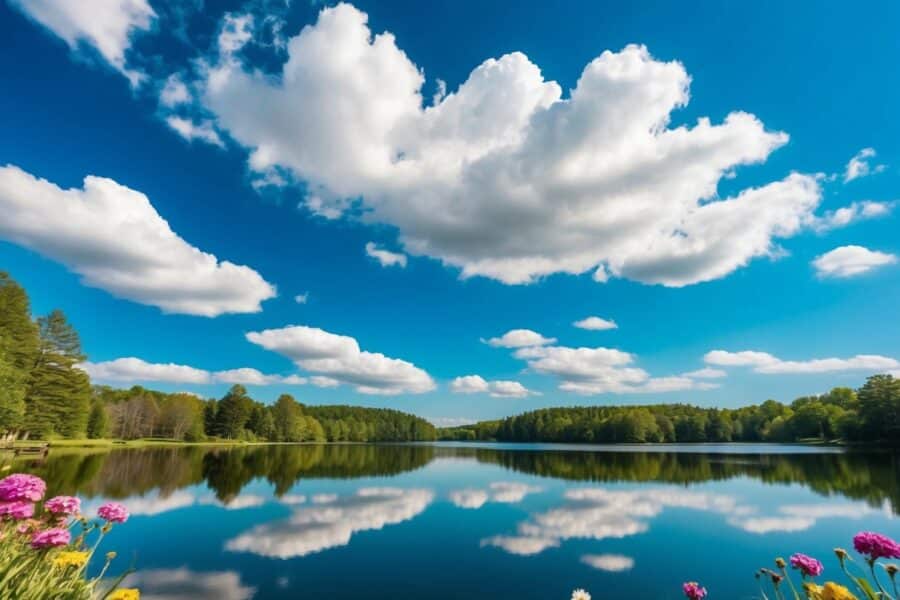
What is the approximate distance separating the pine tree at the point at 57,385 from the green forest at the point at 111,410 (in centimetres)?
8

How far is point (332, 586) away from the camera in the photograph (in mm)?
11227

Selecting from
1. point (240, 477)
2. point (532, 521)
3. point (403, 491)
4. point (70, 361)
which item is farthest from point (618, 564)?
point (70, 361)

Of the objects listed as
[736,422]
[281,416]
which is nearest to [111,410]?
[281,416]

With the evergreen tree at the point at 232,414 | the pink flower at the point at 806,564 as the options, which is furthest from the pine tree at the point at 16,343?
the evergreen tree at the point at 232,414

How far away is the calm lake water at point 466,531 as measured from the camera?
38.0 ft

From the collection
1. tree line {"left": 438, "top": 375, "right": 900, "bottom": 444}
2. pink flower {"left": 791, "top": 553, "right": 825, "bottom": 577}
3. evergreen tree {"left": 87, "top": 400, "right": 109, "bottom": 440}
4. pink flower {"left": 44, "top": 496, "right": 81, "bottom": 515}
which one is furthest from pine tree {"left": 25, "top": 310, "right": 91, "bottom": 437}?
tree line {"left": 438, "top": 375, "right": 900, "bottom": 444}

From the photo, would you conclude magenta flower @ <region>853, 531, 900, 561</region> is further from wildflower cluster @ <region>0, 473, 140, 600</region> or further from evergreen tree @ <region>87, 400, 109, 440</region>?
evergreen tree @ <region>87, 400, 109, 440</region>

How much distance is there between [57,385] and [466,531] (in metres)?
48.3

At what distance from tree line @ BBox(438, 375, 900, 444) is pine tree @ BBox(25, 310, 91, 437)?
100663 millimetres

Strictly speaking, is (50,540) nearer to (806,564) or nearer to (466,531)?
(806,564)

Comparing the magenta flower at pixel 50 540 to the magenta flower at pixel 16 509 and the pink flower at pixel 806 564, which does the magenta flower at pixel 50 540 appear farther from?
the pink flower at pixel 806 564

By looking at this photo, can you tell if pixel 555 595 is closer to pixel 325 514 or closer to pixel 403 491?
pixel 325 514

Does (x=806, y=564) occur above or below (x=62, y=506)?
below

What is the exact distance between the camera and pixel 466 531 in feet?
57.1
